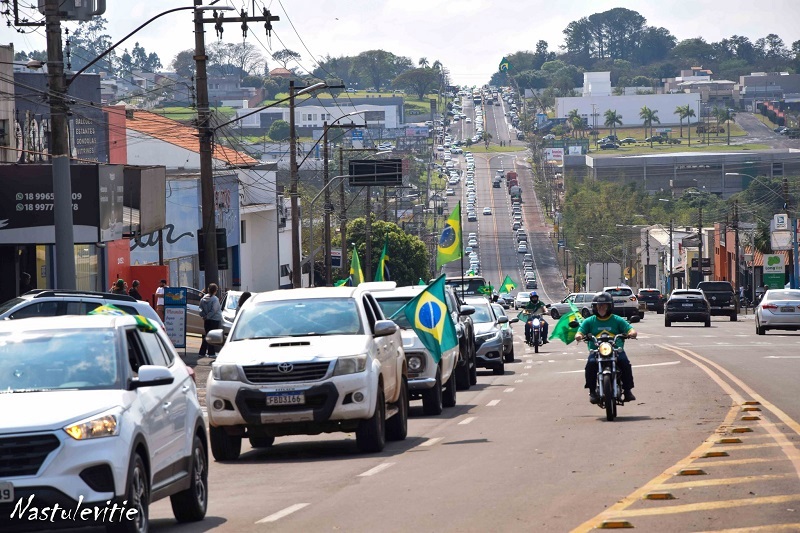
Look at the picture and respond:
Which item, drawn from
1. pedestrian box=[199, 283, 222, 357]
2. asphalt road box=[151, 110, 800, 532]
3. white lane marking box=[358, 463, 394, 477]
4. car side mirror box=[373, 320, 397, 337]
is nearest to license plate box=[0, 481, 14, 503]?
asphalt road box=[151, 110, 800, 532]

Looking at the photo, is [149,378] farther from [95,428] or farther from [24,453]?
[24,453]

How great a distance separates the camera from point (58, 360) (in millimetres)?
9484

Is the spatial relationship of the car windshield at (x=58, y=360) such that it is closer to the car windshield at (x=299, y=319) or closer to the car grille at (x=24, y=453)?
the car grille at (x=24, y=453)

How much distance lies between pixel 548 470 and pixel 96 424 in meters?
5.48

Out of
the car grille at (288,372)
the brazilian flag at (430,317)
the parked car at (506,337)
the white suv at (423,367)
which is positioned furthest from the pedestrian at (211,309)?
the car grille at (288,372)

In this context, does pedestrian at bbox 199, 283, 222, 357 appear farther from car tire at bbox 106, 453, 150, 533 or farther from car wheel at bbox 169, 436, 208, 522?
car tire at bbox 106, 453, 150, 533

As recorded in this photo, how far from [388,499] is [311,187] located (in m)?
112

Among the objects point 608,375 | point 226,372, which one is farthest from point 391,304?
point 226,372

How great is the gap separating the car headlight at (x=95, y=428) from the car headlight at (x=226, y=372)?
5.96 m

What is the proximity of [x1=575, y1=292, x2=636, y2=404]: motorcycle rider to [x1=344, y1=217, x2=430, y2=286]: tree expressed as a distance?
7916 centimetres

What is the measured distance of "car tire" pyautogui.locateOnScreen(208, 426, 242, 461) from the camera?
1493 cm

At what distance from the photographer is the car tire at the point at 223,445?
14930mm

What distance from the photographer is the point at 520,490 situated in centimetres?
1164

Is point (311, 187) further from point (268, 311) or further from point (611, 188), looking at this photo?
point (268, 311)
